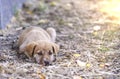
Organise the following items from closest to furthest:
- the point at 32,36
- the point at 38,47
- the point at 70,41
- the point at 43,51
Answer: the point at 43,51, the point at 38,47, the point at 32,36, the point at 70,41

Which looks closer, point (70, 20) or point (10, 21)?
point (10, 21)

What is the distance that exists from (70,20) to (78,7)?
73.2 inches

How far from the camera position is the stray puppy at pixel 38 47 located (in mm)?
7613

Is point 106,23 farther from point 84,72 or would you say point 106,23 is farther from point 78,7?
point 84,72

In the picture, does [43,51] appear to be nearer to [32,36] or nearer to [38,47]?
[38,47]

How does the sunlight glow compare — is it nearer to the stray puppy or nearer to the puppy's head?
the stray puppy

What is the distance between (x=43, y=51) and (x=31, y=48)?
307mm

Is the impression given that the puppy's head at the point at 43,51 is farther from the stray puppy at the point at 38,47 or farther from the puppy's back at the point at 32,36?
the puppy's back at the point at 32,36

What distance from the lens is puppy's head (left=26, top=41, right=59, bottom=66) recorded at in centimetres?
755

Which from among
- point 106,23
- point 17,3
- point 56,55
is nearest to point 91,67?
point 56,55

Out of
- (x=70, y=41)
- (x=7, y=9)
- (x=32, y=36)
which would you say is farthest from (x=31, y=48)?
(x=7, y=9)

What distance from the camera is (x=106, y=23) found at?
11.2 m

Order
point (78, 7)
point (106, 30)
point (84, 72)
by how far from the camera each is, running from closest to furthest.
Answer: point (84, 72)
point (106, 30)
point (78, 7)

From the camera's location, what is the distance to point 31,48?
7.85 m
